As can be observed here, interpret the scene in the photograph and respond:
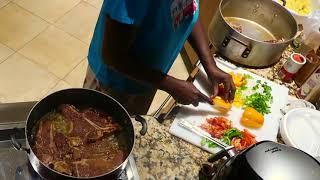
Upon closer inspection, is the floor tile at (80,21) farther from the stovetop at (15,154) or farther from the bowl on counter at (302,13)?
the stovetop at (15,154)

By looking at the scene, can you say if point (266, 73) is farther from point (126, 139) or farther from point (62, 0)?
point (62, 0)

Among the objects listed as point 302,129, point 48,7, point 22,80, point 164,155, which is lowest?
point 22,80

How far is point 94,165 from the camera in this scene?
3.18ft

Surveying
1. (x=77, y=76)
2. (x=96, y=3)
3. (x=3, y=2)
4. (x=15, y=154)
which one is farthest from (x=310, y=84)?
(x=3, y=2)

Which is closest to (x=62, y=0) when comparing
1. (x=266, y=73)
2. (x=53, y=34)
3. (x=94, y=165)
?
(x=53, y=34)

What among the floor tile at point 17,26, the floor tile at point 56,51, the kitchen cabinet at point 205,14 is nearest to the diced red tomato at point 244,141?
the kitchen cabinet at point 205,14

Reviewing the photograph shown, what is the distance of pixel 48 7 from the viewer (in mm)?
2924

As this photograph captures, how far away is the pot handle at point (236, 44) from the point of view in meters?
1.60

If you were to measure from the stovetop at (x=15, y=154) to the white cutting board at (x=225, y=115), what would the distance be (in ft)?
1.04

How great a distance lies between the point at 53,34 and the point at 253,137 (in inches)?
73.2

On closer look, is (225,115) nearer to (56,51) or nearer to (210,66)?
Answer: (210,66)

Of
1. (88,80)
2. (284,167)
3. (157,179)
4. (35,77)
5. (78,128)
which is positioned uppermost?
(284,167)

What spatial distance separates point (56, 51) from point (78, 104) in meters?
1.70

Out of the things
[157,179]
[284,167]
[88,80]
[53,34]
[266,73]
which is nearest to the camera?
[284,167]
